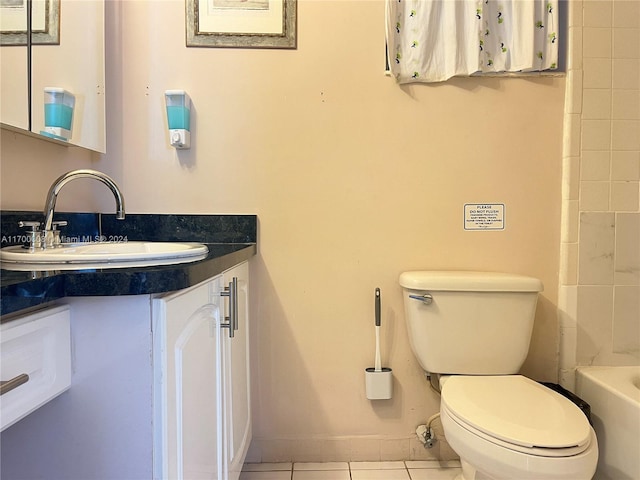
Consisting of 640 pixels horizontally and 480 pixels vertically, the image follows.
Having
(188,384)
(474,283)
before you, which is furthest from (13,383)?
(474,283)

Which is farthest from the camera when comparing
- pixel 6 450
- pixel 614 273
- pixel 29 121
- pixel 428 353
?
pixel 614 273

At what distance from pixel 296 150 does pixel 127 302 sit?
1.01m

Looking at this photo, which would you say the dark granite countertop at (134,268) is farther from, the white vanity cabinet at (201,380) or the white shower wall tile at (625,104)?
the white shower wall tile at (625,104)

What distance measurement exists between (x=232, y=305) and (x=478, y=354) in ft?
2.87

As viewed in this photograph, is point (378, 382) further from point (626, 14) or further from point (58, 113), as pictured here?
point (626, 14)

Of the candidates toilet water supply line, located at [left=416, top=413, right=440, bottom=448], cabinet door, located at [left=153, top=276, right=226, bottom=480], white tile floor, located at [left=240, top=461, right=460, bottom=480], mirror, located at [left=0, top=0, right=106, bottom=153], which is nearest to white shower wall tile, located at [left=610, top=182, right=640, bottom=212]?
toilet water supply line, located at [left=416, top=413, right=440, bottom=448]

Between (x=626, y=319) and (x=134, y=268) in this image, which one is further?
(x=626, y=319)

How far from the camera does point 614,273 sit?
60.6 inches

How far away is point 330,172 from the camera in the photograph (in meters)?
1.55

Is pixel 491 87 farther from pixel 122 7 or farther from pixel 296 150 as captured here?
pixel 122 7

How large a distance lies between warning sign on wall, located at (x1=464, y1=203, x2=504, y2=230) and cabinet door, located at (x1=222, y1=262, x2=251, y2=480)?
2.88 ft

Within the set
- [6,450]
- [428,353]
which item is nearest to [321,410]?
[428,353]

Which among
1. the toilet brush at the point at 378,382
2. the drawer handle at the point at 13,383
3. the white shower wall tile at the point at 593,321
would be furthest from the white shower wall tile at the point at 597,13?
the drawer handle at the point at 13,383

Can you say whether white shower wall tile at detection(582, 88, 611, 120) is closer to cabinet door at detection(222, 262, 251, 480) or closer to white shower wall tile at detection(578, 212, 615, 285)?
white shower wall tile at detection(578, 212, 615, 285)
